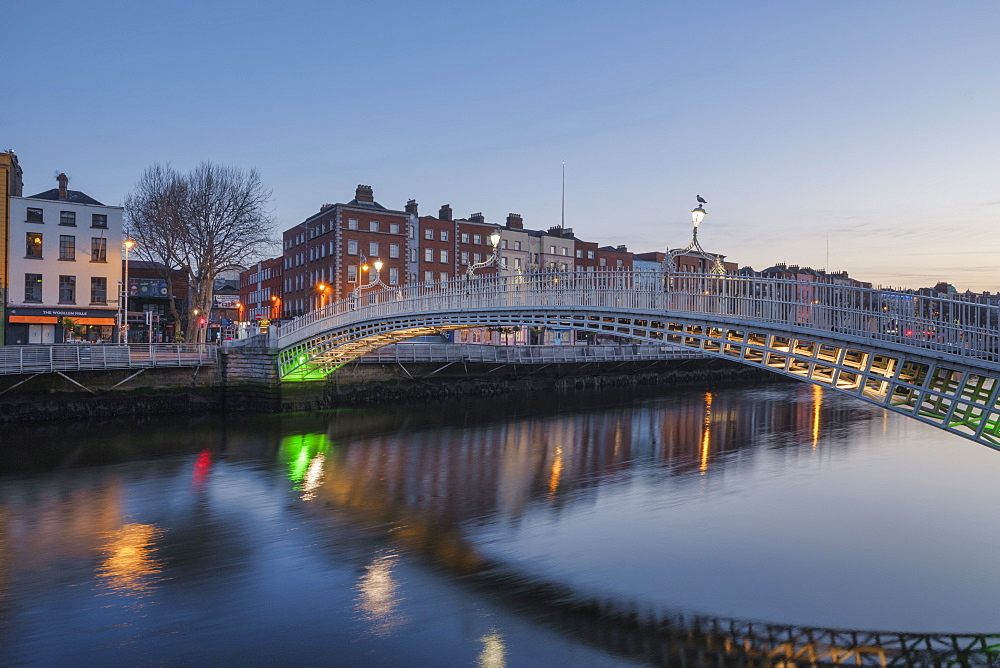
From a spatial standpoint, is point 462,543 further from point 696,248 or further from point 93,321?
point 93,321

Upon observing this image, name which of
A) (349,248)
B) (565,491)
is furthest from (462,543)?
(349,248)

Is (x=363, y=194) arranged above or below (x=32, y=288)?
above

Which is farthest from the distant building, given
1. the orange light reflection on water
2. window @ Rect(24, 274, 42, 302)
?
the orange light reflection on water

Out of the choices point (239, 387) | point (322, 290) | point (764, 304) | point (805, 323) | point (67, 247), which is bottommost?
point (239, 387)

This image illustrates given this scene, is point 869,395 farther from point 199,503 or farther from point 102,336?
point 102,336

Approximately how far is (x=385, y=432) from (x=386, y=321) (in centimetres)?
421

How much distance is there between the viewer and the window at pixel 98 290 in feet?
128

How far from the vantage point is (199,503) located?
16.3 meters

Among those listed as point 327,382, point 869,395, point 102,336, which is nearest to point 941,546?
point 869,395

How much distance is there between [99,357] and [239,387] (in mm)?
5484

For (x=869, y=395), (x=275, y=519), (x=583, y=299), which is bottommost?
(x=275, y=519)

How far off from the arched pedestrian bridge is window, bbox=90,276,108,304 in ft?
78.3

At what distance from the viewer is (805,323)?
13.7 metres

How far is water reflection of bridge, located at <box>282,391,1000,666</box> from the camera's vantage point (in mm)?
9047
